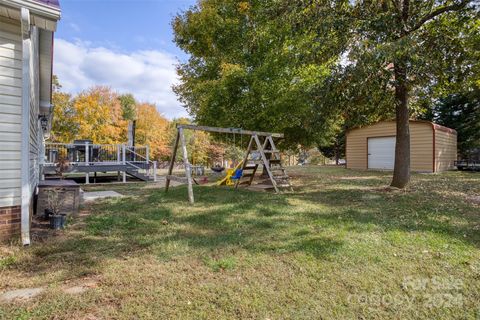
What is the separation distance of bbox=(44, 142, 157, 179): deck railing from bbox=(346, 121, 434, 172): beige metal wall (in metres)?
12.0

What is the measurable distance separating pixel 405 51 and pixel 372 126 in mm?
11563

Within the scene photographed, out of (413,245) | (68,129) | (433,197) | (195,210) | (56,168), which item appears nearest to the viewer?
(413,245)

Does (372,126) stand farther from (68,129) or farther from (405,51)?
(68,129)

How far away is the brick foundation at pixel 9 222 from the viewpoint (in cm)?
373

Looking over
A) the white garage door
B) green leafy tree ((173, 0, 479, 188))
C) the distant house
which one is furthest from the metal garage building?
the distant house

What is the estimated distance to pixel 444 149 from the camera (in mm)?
15500

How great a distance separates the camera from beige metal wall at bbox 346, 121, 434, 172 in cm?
1438

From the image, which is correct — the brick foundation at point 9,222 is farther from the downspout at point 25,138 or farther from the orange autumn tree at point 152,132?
the orange autumn tree at point 152,132

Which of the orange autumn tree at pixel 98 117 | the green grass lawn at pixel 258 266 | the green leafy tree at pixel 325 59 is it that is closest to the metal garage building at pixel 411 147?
the green leafy tree at pixel 325 59

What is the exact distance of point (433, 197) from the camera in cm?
686

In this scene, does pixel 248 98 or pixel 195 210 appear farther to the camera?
pixel 248 98

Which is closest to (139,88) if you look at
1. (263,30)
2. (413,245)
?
(263,30)

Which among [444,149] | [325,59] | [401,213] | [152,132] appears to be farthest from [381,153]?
[152,132]

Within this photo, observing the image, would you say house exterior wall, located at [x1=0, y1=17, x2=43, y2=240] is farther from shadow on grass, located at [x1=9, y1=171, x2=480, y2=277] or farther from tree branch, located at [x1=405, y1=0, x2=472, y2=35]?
tree branch, located at [x1=405, y1=0, x2=472, y2=35]
